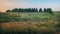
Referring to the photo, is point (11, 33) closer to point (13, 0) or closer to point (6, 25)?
point (6, 25)

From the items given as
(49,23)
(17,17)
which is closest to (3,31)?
(17,17)

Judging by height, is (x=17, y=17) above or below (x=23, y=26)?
above

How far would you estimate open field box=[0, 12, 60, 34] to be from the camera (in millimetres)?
1389

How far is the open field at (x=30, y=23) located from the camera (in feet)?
4.56

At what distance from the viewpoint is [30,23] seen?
4.64 ft

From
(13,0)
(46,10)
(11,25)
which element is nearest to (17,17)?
(11,25)

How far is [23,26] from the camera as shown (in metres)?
1.41

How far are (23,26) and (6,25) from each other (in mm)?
214

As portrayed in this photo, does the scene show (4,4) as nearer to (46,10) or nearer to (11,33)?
(11,33)

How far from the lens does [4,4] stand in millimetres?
1459

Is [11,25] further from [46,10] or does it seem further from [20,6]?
[46,10]

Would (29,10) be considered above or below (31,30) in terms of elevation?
above

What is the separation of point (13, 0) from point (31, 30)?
0.46 meters

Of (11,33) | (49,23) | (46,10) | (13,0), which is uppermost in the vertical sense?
(13,0)
